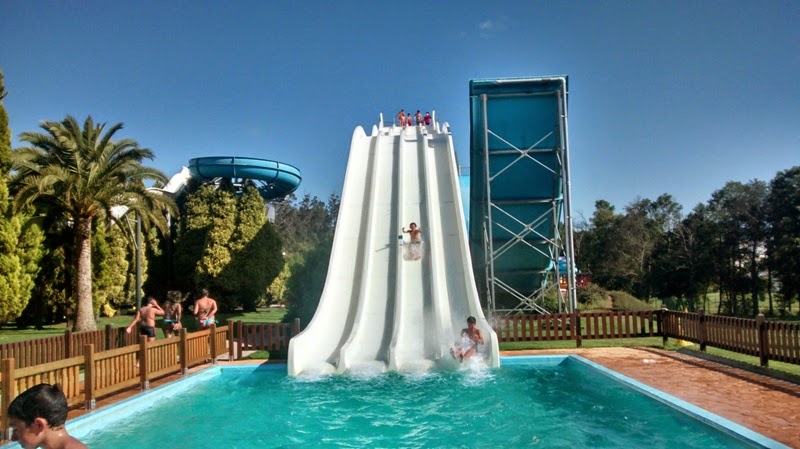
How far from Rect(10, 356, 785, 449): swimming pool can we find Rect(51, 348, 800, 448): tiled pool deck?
0.84 ft

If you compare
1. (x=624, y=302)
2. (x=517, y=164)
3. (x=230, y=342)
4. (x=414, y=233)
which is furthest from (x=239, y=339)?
(x=624, y=302)

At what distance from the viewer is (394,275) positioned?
46.7 feet

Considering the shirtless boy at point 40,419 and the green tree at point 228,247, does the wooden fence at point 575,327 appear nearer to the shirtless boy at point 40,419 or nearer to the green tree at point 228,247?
the shirtless boy at point 40,419

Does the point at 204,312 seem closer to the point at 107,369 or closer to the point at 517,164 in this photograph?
the point at 107,369

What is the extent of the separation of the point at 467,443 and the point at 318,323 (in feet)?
20.3

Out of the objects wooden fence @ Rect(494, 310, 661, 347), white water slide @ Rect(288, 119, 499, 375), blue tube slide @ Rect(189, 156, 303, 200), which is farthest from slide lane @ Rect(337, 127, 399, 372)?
blue tube slide @ Rect(189, 156, 303, 200)

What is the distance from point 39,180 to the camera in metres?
17.3

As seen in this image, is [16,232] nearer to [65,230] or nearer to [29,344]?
[65,230]

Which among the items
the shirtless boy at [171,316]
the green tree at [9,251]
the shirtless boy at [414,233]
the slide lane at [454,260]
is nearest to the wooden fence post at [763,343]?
the slide lane at [454,260]

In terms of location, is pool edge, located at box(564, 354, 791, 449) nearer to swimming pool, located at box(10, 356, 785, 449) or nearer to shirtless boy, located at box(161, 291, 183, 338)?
swimming pool, located at box(10, 356, 785, 449)

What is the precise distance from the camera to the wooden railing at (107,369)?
6413 millimetres

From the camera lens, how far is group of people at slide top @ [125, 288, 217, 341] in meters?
11.7

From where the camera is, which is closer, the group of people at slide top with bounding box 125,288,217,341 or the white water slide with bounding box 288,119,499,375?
the white water slide with bounding box 288,119,499,375

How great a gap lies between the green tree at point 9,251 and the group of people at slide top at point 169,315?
26.9 ft
